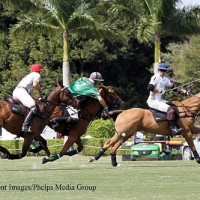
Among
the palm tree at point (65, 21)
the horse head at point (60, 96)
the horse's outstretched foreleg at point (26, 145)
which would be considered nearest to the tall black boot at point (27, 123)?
the horse's outstretched foreleg at point (26, 145)

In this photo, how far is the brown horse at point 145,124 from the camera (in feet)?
71.5

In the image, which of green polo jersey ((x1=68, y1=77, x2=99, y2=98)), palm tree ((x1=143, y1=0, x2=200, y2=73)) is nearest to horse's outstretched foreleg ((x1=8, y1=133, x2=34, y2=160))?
green polo jersey ((x1=68, y1=77, x2=99, y2=98))

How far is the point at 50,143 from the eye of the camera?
142ft

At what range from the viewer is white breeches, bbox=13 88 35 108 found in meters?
20.0

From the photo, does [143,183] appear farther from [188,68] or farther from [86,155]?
[188,68]

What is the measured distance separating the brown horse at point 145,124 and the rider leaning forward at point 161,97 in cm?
18

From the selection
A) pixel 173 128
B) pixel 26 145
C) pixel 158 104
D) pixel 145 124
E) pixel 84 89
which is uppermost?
pixel 84 89

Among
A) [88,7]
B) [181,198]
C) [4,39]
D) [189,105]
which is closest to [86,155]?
[88,7]

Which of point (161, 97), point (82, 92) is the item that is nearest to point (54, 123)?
point (82, 92)

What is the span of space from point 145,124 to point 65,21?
2179cm

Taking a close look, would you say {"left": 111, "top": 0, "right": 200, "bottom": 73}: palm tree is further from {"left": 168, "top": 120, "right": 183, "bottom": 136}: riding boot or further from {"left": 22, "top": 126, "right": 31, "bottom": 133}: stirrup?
{"left": 22, "top": 126, "right": 31, "bottom": 133}: stirrup

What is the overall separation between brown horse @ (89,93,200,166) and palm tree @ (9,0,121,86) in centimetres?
2096

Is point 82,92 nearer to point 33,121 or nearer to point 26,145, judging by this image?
point 33,121

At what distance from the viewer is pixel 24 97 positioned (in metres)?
20.1
